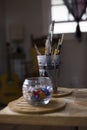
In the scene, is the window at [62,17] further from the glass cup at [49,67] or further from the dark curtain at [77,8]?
the glass cup at [49,67]

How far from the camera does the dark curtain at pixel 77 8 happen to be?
14.3 ft

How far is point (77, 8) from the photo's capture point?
4375 millimetres

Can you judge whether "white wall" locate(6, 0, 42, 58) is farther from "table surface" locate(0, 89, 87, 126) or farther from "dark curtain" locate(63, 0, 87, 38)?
"table surface" locate(0, 89, 87, 126)

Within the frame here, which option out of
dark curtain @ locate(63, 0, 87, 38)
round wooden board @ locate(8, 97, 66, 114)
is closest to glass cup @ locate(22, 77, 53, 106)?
round wooden board @ locate(8, 97, 66, 114)

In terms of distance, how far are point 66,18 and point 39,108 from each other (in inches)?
146

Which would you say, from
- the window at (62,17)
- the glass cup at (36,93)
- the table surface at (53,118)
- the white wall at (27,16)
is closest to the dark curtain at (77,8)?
the window at (62,17)

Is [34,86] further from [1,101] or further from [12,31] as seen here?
[12,31]

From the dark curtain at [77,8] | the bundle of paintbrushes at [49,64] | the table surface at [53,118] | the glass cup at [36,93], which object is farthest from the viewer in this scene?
the dark curtain at [77,8]

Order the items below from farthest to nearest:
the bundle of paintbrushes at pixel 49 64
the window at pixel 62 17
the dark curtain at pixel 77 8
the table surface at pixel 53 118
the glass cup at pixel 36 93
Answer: the window at pixel 62 17 < the dark curtain at pixel 77 8 < the bundle of paintbrushes at pixel 49 64 < the glass cup at pixel 36 93 < the table surface at pixel 53 118

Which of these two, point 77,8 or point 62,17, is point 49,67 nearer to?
point 77,8

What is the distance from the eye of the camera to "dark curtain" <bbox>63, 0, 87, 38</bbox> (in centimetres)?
435

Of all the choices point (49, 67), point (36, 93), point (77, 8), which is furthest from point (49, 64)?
point (77, 8)

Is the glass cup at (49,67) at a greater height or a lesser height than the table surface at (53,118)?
greater

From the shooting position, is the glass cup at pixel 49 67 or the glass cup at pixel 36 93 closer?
the glass cup at pixel 36 93
